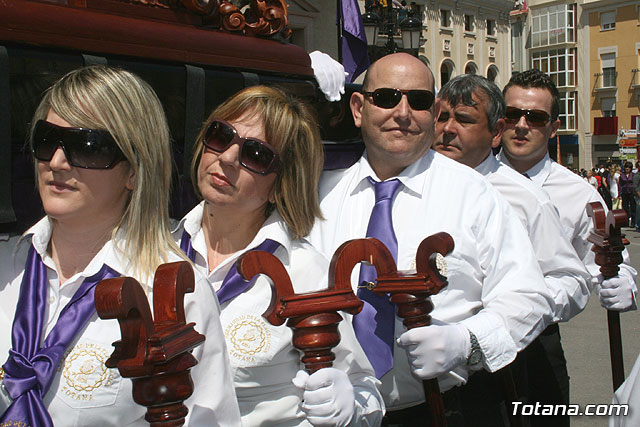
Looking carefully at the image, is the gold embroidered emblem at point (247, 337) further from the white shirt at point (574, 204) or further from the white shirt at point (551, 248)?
the white shirt at point (574, 204)

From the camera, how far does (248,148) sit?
6.55 feet

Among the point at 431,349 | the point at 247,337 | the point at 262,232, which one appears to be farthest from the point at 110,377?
the point at 431,349

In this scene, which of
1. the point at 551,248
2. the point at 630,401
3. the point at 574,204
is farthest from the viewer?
the point at 574,204

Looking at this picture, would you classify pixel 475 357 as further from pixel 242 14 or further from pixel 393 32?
pixel 393 32

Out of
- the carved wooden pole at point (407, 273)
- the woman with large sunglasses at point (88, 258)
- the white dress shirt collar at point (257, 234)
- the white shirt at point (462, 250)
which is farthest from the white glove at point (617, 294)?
the woman with large sunglasses at point (88, 258)

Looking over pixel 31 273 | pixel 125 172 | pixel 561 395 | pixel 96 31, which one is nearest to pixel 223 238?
pixel 125 172

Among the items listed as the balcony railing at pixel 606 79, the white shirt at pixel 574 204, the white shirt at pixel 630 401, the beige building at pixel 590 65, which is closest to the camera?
the white shirt at pixel 630 401

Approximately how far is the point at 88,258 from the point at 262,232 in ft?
1.78

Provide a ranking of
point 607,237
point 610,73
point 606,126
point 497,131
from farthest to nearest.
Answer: point 610,73
point 606,126
point 497,131
point 607,237

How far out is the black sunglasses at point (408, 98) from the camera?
250 cm

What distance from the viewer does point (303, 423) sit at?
1846 mm

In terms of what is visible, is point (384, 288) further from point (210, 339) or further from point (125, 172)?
point (125, 172)

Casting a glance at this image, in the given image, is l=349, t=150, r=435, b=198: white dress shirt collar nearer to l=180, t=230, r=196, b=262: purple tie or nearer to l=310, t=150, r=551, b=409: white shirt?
l=310, t=150, r=551, b=409: white shirt

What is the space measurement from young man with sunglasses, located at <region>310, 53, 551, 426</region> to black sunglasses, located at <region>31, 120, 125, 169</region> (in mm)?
896
